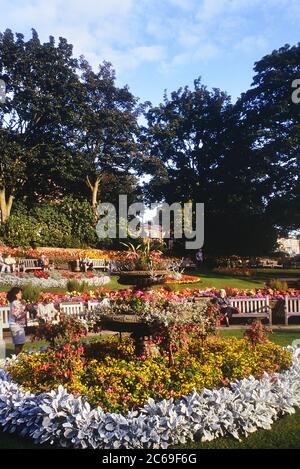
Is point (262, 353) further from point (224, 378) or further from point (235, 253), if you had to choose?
point (235, 253)

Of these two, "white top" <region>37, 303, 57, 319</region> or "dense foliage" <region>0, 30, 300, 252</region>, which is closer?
"white top" <region>37, 303, 57, 319</region>

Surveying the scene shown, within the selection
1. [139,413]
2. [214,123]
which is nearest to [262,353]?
[139,413]

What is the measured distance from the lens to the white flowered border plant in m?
5.73

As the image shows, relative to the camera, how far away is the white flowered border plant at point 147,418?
18.8 ft

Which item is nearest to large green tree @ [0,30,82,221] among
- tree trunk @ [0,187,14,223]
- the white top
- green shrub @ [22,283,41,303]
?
tree trunk @ [0,187,14,223]

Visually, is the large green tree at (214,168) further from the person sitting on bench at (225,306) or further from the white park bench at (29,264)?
the person sitting on bench at (225,306)

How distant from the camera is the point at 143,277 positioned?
8195mm

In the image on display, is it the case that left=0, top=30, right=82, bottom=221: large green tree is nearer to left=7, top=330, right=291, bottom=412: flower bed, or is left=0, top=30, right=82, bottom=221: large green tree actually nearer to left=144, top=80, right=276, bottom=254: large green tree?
left=144, top=80, right=276, bottom=254: large green tree

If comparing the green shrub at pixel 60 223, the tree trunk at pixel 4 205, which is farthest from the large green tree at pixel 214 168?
the tree trunk at pixel 4 205

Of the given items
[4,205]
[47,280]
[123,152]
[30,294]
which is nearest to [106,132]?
[123,152]

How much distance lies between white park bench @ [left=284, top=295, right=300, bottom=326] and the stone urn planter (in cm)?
705

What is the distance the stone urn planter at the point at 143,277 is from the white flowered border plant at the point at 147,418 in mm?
2245

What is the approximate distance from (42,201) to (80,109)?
7.79 metres
